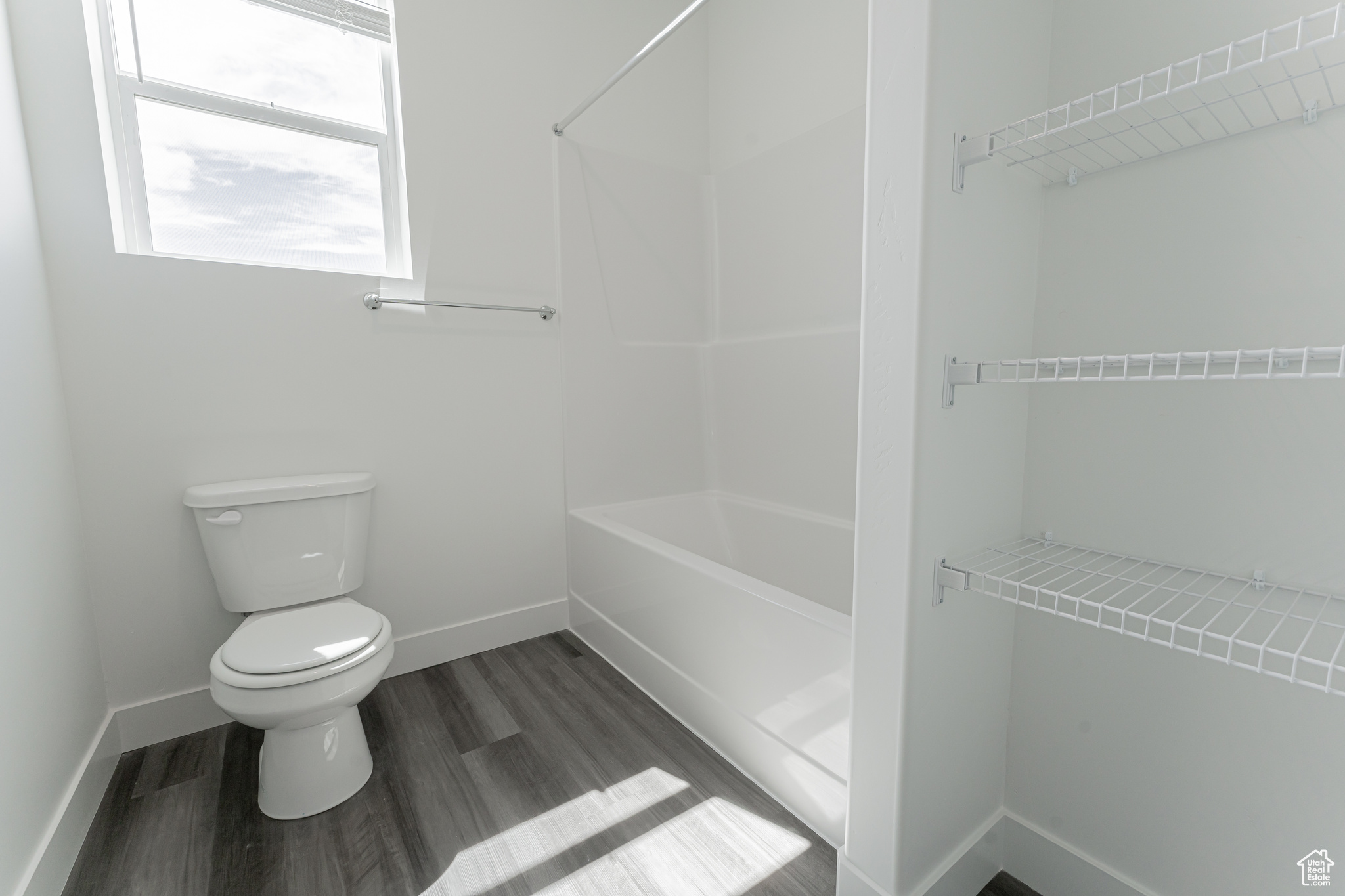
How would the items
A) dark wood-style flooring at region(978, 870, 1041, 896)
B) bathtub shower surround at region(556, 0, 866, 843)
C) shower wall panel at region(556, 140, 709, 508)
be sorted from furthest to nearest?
shower wall panel at region(556, 140, 709, 508)
bathtub shower surround at region(556, 0, 866, 843)
dark wood-style flooring at region(978, 870, 1041, 896)

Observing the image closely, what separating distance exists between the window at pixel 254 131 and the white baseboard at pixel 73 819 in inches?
50.5

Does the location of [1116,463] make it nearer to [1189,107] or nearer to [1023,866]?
[1189,107]

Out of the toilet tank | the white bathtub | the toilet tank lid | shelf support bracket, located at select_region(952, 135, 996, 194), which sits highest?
shelf support bracket, located at select_region(952, 135, 996, 194)

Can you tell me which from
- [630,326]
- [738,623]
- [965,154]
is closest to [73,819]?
[738,623]

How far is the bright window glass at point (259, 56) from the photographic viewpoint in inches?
65.8

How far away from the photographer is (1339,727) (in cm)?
83

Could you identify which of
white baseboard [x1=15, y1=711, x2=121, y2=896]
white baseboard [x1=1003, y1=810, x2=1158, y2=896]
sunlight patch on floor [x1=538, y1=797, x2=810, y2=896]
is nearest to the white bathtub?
sunlight patch on floor [x1=538, y1=797, x2=810, y2=896]

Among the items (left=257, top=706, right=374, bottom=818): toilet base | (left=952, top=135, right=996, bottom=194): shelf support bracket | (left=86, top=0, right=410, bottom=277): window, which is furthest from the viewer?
(left=86, top=0, right=410, bottom=277): window

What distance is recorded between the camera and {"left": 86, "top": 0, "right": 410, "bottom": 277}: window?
1652mm

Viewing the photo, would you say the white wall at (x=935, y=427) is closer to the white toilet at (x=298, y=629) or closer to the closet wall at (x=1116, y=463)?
the closet wall at (x=1116, y=463)

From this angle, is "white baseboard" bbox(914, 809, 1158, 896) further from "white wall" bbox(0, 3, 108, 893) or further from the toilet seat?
"white wall" bbox(0, 3, 108, 893)

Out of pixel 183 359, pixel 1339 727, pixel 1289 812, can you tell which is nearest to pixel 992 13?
pixel 1339 727

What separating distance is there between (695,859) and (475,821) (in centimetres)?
51

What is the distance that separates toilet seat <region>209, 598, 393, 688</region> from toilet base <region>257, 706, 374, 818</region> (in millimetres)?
179
